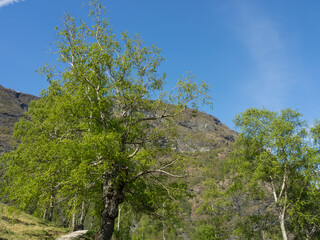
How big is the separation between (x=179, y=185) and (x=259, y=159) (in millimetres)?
12163

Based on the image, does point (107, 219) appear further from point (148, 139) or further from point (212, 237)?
point (212, 237)

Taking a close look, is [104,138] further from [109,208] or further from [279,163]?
[279,163]

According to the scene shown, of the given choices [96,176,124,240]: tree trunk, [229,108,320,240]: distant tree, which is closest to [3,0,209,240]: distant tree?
[96,176,124,240]: tree trunk

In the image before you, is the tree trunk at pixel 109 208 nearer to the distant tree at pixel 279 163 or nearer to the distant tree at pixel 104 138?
the distant tree at pixel 104 138

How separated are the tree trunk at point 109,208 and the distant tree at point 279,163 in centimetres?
1471

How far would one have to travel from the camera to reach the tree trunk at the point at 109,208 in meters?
12.7

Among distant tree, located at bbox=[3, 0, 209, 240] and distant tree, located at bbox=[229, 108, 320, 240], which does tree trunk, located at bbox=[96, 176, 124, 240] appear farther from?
distant tree, located at bbox=[229, 108, 320, 240]

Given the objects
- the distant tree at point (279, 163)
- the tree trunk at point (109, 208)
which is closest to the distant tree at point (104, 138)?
the tree trunk at point (109, 208)

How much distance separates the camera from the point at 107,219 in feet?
42.5

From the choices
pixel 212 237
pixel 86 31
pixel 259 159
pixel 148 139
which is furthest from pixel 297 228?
pixel 86 31

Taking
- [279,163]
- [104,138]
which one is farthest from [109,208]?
[279,163]

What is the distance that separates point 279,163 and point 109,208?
1726 centimetres

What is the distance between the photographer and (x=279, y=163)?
21969 millimetres

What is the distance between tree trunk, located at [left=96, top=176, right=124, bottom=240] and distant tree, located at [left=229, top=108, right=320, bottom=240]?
48.3 ft
